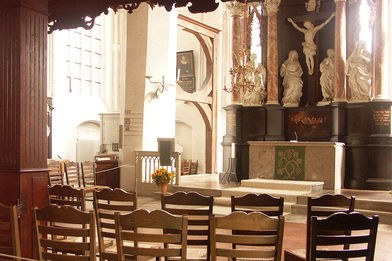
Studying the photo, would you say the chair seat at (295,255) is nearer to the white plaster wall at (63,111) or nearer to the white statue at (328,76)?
the white statue at (328,76)

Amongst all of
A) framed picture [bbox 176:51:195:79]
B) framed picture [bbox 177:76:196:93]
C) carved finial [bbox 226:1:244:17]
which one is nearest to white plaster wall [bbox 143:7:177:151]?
carved finial [bbox 226:1:244:17]

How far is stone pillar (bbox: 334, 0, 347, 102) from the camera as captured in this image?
11.0m

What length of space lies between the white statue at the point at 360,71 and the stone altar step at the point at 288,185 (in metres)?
2.43

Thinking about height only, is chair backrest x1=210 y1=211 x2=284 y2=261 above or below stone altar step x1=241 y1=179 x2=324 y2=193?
above

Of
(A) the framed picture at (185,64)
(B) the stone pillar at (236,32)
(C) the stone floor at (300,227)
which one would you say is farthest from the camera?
(A) the framed picture at (185,64)

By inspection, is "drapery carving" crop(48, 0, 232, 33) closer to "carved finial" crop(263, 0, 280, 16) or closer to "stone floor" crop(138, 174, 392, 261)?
"stone floor" crop(138, 174, 392, 261)

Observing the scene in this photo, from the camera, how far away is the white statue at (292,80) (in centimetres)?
1194

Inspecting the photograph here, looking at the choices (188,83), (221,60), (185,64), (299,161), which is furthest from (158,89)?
(185,64)

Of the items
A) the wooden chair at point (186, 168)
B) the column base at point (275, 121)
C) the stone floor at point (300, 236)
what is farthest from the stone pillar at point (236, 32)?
the wooden chair at point (186, 168)

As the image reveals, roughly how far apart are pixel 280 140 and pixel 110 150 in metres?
6.49

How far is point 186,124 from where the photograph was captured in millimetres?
20266

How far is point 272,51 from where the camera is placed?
39.1 ft

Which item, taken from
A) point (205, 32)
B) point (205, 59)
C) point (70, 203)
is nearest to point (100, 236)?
point (70, 203)

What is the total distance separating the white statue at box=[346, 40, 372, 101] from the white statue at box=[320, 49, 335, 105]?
0.65 meters
